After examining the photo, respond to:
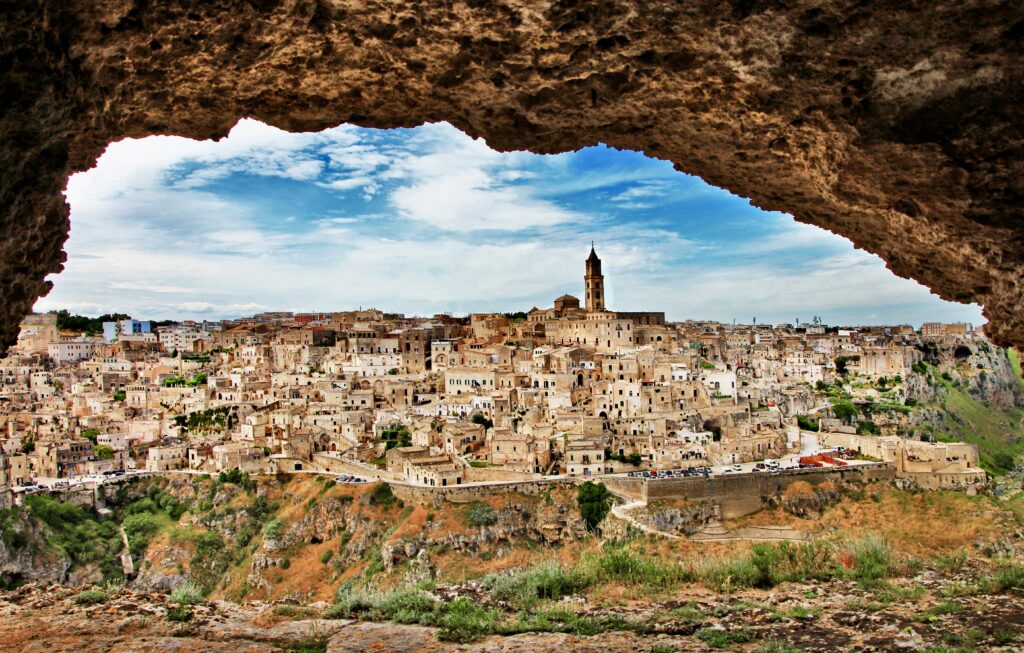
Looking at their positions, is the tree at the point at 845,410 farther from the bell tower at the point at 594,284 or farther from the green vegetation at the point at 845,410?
the bell tower at the point at 594,284

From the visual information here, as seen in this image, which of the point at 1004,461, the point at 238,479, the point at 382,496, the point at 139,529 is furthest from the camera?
the point at 1004,461

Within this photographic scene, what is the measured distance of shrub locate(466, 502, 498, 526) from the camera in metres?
23.3

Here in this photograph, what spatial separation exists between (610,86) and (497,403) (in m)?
29.8

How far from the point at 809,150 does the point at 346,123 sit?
2.69 m

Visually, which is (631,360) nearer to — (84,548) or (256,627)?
(84,548)

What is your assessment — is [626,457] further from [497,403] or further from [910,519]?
[910,519]

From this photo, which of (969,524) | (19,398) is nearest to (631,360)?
(969,524)

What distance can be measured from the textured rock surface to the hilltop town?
21698 millimetres

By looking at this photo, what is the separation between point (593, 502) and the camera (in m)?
23.4

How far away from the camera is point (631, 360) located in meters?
36.8

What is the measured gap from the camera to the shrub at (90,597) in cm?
499

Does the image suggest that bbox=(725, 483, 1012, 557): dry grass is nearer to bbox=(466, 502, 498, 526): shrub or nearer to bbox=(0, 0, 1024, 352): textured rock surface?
bbox=(466, 502, 498, 526): shrub

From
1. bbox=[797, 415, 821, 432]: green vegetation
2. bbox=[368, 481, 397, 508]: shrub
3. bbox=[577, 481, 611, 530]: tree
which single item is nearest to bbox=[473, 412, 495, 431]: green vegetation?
bbox=[368, 481, 397, 508]: shrub

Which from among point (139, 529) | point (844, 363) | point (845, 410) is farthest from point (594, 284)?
point (139, 529)
